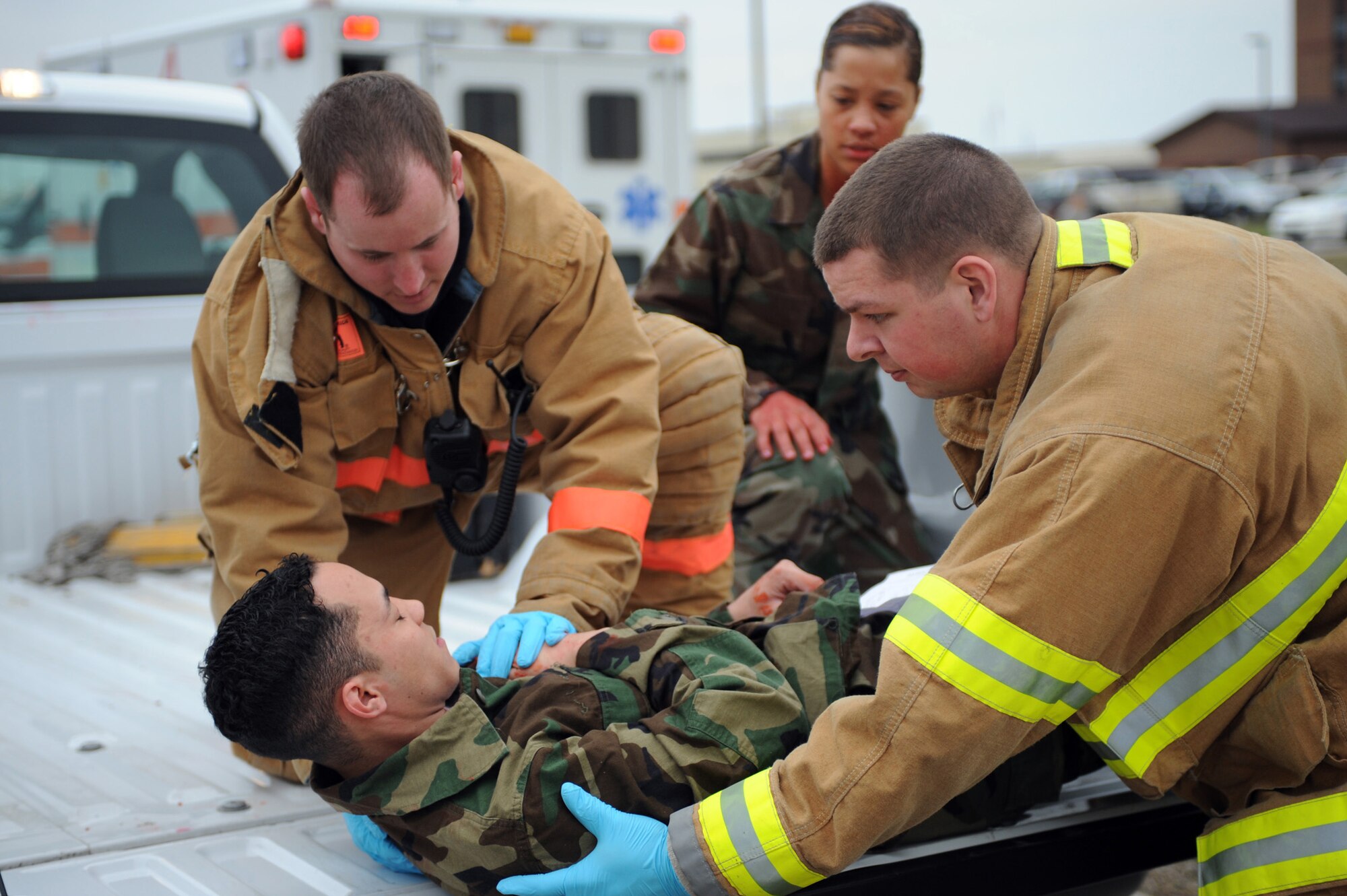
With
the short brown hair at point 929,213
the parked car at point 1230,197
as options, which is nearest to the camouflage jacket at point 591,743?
the short brown hair at point 929,213

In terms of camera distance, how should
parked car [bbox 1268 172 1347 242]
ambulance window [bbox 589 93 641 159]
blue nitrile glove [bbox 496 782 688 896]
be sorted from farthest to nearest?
parked car [bbox 1268 172 1347 242], ambulance window [bbox 589 93 641 159], blue nitrile glove [bbox 496 782 688 896]

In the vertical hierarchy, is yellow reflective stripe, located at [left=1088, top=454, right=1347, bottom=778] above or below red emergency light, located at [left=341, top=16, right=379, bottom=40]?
below

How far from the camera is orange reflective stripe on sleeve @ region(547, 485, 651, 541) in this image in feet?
9.06

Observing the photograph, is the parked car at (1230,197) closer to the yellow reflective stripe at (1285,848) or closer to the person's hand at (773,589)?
the person's hand at (773,589)

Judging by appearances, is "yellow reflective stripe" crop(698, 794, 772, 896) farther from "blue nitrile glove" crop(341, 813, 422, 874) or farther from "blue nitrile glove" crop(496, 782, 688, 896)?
"blue nitrile glove" crop(341, 813, 422, 874)

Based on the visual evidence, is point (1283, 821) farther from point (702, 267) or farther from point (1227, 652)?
point (702, 267)

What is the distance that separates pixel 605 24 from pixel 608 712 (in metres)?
5.91

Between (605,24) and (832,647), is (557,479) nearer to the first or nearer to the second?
(832,647)

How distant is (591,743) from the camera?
210cm

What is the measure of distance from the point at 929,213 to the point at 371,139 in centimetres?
112

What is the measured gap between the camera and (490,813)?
2.04 metres

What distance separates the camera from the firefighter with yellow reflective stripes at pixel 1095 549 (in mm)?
1675

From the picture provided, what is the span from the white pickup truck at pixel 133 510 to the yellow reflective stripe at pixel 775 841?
0.40m

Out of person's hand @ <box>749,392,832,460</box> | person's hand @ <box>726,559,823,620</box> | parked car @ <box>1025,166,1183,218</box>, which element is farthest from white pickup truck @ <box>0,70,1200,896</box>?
parked car @ <box>1025,166,1183,218</box>
